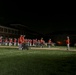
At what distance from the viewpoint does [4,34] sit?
77500mm

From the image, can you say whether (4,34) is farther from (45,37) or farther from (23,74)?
(23,74)

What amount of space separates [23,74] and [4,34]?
6663 cm

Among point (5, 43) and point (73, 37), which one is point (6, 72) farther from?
point (73, 37)

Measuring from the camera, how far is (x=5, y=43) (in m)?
59.3

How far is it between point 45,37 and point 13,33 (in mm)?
17527

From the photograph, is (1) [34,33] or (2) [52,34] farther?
(1) [34,33]

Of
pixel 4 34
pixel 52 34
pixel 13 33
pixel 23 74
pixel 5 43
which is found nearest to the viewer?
pixel 23 74

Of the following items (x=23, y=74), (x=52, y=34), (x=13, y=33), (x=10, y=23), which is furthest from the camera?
(x=10, y=23)

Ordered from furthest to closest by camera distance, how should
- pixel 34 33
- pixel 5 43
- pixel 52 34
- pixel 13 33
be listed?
pixel 34 33 → pixel 52 34 → pixel 13 33 → pixel 5 43

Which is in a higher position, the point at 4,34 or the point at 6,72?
the point at 4,34

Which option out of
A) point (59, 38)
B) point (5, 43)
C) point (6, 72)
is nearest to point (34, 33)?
point (59, 38)

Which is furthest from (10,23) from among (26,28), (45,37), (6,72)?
(6,72)

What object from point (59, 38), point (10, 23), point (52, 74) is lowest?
point (52, 74)

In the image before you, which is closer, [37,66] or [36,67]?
[36,67]
